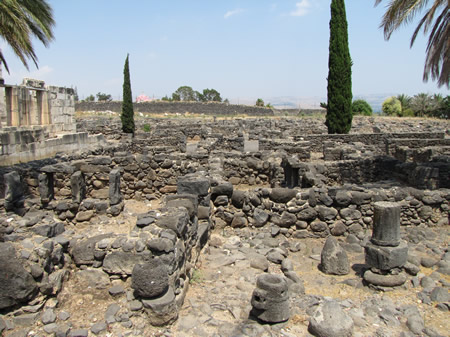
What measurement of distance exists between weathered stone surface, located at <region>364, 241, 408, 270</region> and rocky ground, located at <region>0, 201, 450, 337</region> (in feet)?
1.02

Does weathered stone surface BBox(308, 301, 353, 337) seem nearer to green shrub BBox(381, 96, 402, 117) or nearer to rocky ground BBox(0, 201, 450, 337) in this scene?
rocky ground BBox(0, 201, 450, 337)

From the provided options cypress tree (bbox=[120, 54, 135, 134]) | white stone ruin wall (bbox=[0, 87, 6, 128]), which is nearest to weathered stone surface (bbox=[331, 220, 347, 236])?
white stone ruin wall (bbox=[0, 87, 6, 128])

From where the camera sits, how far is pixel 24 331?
154 inches

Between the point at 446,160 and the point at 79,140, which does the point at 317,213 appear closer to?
the point at 446,160

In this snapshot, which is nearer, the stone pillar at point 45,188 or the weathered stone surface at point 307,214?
the weathered stone surface at point 307,214

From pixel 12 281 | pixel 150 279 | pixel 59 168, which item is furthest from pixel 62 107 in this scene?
pixel 150 279

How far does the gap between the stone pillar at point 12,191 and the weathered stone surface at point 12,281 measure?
370 centimetres

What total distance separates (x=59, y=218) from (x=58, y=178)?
4.28 feet

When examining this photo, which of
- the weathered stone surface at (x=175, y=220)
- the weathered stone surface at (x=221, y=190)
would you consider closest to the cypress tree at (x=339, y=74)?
the weathered stone surface at (x=221, y=190)

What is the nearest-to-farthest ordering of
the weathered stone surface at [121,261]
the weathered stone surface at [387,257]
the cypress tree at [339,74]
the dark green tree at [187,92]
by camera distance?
1. the weathered stone surface at [121,261]
2. the weathered stone surface at [387,257]
3. the cypress tree at [339,74]
4. the dark green tree at [187,92]

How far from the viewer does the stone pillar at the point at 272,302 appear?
14.3 feet

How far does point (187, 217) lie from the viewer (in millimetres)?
5660

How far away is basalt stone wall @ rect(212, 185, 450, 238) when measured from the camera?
7.48 metres

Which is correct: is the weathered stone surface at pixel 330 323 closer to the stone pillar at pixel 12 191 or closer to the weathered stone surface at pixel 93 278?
the weathered stone surface at pixel 93 278
